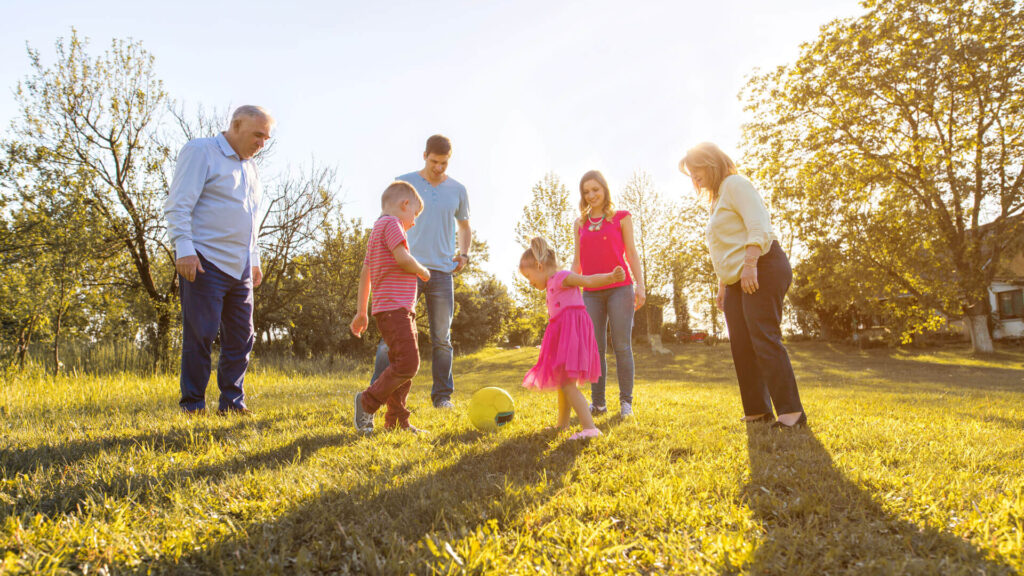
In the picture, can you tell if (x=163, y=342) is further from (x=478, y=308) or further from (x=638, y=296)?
(x=478, y=308)

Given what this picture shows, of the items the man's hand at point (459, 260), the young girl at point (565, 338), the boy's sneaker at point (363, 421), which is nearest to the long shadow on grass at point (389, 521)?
the young girl at point (565, 338)

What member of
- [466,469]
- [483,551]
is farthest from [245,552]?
[466,469]

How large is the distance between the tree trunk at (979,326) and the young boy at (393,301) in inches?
894

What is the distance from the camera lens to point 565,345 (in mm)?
3865

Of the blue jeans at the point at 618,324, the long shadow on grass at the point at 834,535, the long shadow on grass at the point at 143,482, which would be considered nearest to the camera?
the long shadow on grass at the point at 834,535

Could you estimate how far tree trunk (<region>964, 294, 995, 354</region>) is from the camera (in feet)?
62.4

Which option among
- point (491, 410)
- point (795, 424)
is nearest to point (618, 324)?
point (491, 410)

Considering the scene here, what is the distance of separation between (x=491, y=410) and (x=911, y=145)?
19708 millimetres

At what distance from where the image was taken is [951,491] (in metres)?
2.41

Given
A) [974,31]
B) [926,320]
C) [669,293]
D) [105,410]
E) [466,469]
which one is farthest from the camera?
[669,293]

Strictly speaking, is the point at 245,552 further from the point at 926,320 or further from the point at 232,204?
the point at 926,320

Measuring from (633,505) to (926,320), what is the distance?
75.0 feet

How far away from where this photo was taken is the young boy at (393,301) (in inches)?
149

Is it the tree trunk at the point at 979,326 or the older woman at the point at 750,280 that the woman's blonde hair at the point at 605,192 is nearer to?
the older woman at the point at 750,280
